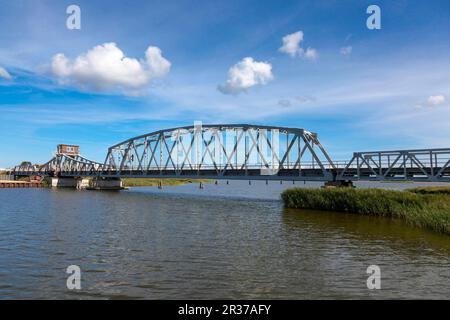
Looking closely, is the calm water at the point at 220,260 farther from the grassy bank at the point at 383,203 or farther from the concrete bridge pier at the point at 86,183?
the concrete bridge pier at the point at 86,183

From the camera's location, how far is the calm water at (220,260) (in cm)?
1466

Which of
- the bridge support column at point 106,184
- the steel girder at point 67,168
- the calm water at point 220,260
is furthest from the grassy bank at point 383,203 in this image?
the steel girder at point 67,168

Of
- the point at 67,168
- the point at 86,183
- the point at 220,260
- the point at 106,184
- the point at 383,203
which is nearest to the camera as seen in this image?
the point at 220,260

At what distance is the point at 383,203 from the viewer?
4028 centimetres

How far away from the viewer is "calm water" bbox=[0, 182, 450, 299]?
14.7m

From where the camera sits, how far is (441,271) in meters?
17.6

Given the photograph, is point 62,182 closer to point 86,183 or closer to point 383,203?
point 86,183

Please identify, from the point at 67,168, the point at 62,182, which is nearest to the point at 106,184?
the point at 62,182

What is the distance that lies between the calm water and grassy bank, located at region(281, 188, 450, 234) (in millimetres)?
1619

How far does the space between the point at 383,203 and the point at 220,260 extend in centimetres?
2761

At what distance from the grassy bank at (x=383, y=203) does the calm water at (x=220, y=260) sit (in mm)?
1619

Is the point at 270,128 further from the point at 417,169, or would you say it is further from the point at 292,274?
the point at 292,274

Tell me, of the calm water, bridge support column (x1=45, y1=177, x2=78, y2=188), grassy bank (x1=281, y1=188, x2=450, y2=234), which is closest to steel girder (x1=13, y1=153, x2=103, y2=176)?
bridge support column (x1=45, y1=177, x2=78, y2=188)
